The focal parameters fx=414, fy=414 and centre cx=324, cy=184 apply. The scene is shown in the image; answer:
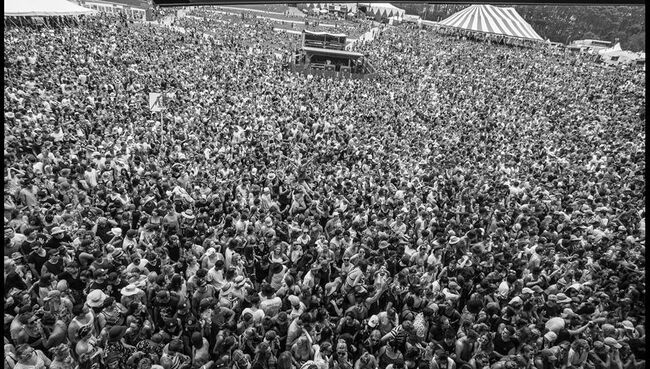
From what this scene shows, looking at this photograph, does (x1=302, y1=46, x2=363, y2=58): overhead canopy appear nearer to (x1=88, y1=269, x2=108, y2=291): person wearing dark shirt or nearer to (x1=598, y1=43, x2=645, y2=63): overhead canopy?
(x1=88, y1=269, x2=108, y2=291): person wearing dark shirt

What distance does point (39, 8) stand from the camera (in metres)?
24.0

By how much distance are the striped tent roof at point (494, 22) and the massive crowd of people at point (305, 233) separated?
19911 millimetres

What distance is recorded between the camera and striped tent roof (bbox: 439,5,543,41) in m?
34.5

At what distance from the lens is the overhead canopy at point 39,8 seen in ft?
74.2

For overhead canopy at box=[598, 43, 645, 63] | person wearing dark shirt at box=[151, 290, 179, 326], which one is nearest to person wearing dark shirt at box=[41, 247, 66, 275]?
person wearing dark shirt at box=[151, 290, 179, 326]

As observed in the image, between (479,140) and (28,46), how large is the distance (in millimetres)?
20315

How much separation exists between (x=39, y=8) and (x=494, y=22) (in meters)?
33.4

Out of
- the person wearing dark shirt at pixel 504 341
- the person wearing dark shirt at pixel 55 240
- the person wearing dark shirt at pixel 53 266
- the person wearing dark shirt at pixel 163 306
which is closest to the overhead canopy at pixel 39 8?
the person wearing dark shirt at pixel 55 240

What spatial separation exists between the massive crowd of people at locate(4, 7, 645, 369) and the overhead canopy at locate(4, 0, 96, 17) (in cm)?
755

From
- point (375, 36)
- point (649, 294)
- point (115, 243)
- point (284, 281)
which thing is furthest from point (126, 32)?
point (649, 294)

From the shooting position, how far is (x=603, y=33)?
59.0m

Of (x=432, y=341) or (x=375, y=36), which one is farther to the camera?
(x=375, y=36)

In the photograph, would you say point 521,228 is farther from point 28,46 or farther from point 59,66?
point 28,46

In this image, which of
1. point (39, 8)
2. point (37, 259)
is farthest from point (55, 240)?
point (39, 8)
